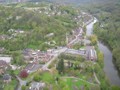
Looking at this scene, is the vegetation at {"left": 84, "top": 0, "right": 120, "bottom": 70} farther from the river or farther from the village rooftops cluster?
the village rooftops cluster

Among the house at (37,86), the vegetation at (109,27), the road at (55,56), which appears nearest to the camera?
the house at (37,86)

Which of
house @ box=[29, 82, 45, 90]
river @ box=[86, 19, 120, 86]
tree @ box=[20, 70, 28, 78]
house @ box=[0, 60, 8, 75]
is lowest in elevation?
river @ box=[86, 19, 120, 86]

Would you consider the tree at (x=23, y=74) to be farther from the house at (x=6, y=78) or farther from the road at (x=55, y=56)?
the road at (x=55, y=56)

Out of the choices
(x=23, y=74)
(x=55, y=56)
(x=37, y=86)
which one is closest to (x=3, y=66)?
(x=23, y=74)

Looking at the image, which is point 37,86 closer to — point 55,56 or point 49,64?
point 49,64

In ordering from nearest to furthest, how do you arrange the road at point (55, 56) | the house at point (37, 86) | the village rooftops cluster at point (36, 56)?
1. the house at point (37, 86)
2. the road at point (55, 56)
3. the village rooftops cluster at point (36, 56)

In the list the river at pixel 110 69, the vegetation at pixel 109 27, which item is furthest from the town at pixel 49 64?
the vegetation at pixel 109 27

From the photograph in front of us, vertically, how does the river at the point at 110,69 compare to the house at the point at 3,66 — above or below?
below

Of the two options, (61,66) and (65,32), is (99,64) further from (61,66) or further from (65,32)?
(65,32)

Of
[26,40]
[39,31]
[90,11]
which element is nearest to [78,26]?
[39,31]

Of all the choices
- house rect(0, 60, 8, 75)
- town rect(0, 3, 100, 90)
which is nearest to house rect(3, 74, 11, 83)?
town rect(0, 3, 100, 90)

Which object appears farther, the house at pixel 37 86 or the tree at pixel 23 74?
the tree at pixel 23 74
